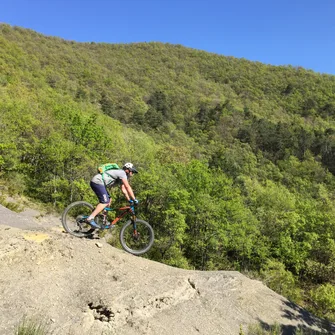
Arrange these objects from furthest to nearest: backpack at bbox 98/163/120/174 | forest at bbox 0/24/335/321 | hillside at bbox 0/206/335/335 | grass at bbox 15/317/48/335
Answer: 1. forest at bbox 0/24/335/321
2. backpack at bbox 98/163/120/174
3. hillside at bbox 0/206/335/335
4. grass at bbox 15/317/48/335

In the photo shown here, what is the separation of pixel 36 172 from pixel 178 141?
4699cm

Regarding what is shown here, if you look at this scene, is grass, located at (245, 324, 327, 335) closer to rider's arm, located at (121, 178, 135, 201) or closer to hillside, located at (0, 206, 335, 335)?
hillside, located at (0, 206, 335, 335)

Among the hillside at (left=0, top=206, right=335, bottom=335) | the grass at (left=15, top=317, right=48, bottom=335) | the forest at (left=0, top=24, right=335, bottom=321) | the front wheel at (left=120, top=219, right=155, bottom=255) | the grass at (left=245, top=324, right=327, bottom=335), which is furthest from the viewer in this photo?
the forest at (left=0, top=24, right=335, bottom=321)

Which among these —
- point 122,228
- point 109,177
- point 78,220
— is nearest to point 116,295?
point 122,228

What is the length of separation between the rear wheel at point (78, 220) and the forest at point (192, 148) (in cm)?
1446

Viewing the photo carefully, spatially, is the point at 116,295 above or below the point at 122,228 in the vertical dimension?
below

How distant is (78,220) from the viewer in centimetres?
775

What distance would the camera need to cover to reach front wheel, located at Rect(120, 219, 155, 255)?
26.2 feet

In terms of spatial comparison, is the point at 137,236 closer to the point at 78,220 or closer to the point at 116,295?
the point at 78,220

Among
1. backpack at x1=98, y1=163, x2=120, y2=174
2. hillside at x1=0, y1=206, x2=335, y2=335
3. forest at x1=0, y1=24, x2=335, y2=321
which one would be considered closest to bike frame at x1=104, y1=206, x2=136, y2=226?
hillside at x1=0, y1=206, x2=335, y2=335

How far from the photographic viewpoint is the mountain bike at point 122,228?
7.84 m

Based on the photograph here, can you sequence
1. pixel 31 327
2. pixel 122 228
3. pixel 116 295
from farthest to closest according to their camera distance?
pixel 122 228, pixel 116 295, pixel 31 327

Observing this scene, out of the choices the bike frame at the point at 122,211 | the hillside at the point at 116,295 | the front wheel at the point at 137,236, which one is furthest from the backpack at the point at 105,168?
the hillside at the point at 116,295

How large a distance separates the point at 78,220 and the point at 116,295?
2.45 m
